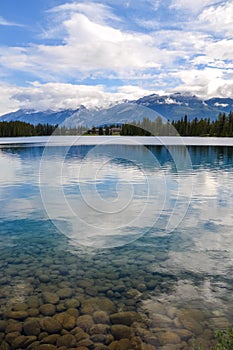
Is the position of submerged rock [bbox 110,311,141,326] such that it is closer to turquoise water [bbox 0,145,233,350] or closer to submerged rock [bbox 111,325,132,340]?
turquoise water [bbox 0,145,233,350]

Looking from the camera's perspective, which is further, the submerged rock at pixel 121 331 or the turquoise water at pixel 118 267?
the turquoise water at pixel 118 267

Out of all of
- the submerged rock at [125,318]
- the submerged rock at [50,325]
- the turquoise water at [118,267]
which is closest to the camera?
the submerged rock at [50,325]

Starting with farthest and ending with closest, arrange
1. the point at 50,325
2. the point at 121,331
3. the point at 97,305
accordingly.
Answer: the point at 97,305 < the point at 50,325 < the point at 121,331

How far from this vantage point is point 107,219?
817 inches

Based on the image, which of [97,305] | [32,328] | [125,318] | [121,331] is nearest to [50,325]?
[32,328]

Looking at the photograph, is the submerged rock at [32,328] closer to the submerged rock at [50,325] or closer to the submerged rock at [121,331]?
the submerged rock at [50,325]

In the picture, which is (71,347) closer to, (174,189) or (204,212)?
(204,212)

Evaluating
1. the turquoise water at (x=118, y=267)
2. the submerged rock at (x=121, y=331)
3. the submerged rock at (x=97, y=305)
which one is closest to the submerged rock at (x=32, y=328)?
the turquoise water at (x=118, y=267)

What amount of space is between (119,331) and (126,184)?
78.9ft

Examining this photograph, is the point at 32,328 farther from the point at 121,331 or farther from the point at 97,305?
the point at 121,331

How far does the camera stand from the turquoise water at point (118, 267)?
9094 mm

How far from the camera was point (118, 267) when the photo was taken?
1316 cm

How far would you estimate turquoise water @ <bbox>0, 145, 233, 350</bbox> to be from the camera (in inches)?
358

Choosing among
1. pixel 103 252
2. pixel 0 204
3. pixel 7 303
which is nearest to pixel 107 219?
pixel 103 252
